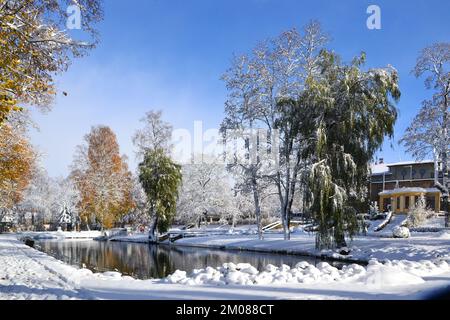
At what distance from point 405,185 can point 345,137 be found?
31418mm

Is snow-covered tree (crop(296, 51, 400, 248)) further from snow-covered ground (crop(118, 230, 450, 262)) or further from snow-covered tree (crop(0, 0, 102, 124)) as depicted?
snow-covered tree (crop(0, 0, 102, 124))

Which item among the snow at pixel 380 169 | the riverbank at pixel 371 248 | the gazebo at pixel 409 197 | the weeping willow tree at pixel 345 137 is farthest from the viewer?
the snow at pixel 380 169

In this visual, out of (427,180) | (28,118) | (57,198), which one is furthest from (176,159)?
(57,198)

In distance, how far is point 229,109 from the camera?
26.8 metres

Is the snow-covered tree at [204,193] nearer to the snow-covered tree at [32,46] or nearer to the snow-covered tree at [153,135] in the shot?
the snow-covered tree at [153,135]

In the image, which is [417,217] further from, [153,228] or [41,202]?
[41,202]

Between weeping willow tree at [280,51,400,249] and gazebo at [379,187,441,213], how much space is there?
2173 cm

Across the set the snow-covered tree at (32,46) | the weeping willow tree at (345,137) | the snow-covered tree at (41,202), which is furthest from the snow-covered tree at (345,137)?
the snow-covered tree at (41,202)

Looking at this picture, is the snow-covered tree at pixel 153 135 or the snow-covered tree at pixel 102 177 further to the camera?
the snow-covered tree at pixel 102 177

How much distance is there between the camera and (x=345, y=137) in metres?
19.4

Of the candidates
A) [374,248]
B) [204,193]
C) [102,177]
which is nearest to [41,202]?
[102,177]

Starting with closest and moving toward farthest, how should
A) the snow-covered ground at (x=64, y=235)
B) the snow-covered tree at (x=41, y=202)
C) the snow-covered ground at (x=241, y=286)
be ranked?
the snow-covered ground at (x=241, y=286)
the snow-covered ground at (x=64, y=235)
the snow-covered tree at (x=41, y=202)

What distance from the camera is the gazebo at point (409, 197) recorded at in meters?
39.2

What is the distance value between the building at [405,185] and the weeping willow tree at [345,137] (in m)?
19.1
